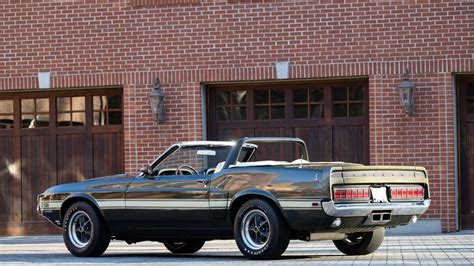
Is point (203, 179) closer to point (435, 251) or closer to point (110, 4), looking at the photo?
point (435, 251)

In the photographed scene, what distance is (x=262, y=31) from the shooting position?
845 inches

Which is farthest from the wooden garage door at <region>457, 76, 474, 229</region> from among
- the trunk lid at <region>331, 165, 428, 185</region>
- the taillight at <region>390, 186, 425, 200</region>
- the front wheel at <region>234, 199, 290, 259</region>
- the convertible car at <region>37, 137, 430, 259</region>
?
the front wheel at <region>234, 199, 290, 259</region>

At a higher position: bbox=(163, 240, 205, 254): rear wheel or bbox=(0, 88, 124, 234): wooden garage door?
bbox=(0, 88, 124, 234): wooden garage door

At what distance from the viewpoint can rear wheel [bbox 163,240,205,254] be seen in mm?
16000

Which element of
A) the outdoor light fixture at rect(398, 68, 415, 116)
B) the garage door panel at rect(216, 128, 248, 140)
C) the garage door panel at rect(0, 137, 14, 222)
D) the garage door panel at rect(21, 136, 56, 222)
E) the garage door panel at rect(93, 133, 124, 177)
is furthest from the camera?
the garage door panel at rect(0, 137, 14, 222)

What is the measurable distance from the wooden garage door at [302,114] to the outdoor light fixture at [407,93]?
857 millimetres

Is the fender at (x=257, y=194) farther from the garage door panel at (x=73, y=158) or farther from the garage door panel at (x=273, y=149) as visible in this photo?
the garage door panel at (x=73, y=158)

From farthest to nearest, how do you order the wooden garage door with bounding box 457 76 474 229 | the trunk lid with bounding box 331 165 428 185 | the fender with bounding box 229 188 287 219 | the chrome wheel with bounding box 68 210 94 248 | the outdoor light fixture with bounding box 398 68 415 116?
the wooden garage door with bounding box 457 76 474 229 < the outdoor light fixture with bounding box 398 68 415 116 < the chrome wheel with bounding box 68 210 94 248 < the fender with bounding box 229 188 287 219 < the trunk lid with bounding box 331 165 428 185

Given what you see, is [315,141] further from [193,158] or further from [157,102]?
[193,158]

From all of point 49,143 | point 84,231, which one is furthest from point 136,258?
point 49,143

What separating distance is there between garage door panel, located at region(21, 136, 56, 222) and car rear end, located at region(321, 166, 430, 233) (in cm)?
1007

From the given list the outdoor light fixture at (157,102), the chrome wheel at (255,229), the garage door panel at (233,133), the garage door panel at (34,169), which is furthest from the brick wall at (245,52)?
the chrome wheel at (255,229)

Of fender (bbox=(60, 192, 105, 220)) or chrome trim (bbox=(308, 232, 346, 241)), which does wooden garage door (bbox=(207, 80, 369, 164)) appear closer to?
fender (bbox=(60, 192, 105, 220))

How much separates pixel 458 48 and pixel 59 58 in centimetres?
689
